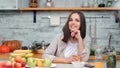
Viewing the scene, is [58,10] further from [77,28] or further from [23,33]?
[77,28]

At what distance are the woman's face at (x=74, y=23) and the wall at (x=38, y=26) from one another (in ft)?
5.01

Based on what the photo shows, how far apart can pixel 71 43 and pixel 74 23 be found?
0.24 m

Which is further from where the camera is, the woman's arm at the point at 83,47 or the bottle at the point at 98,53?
the woman's arm at the point at 83,47

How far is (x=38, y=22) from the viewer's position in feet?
16.1

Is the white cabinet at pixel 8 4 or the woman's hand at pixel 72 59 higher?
the white cabinet at pixel 8 4

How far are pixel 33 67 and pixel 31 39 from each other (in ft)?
7.74

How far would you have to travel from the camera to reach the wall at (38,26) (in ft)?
16.0

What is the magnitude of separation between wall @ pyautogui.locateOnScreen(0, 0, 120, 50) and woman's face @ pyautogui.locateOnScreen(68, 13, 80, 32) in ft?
5.01

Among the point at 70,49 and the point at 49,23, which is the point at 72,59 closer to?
the point at 70,49

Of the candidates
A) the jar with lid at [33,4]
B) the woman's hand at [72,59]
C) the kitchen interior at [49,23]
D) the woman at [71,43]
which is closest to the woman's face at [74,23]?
the woman at [71,43]

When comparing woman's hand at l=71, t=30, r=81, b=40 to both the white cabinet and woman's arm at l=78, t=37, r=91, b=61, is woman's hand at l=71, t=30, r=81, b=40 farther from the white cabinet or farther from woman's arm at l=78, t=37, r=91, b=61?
the white cabinet

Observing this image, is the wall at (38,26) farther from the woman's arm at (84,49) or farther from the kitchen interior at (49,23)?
the woman's arm at (84,49)

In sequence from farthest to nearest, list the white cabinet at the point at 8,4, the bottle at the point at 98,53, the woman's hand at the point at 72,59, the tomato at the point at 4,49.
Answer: the white cabinet at the point at 8,4 < the tomato at the point at 4,49 < the woman's hand at the point at 72,59 < the bottle at the point at 98,53

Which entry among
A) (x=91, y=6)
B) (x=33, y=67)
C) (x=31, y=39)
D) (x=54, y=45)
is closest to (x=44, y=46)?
(x=31, y=39)
